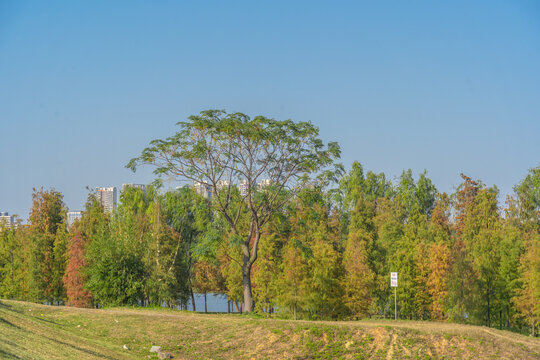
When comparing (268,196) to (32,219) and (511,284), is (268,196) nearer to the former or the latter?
(511,284)

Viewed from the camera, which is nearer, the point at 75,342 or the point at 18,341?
the point at 18,341

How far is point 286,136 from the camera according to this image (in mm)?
33719

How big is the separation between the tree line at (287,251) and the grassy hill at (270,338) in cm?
798

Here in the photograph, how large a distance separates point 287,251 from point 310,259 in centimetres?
235

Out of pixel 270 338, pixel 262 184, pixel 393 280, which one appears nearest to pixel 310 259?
pixel 262 184

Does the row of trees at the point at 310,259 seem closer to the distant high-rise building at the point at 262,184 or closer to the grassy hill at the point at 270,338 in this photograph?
the distant high-rise building at the point at 262,184

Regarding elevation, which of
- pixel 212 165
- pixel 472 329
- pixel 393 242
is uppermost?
pixel 212 165

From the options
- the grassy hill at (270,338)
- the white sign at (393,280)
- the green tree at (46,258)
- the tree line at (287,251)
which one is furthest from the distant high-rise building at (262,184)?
the green tree at (46,258)

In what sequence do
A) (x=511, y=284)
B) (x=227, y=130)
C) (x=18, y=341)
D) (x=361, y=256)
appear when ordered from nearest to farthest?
(x=18, y=341)
(x=227, y=130)
(x=511, y=284)
(x=361, y=256)

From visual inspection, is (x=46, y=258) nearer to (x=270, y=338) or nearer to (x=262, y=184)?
(x=262, y=184)

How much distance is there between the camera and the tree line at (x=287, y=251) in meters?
34.4

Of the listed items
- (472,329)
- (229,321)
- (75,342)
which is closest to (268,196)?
(229,321)

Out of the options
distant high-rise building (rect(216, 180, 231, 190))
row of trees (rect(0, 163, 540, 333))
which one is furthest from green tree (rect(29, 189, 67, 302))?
distant high-rise building (rect(216, 180, 231, 190))

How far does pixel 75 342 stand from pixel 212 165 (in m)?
16.1
